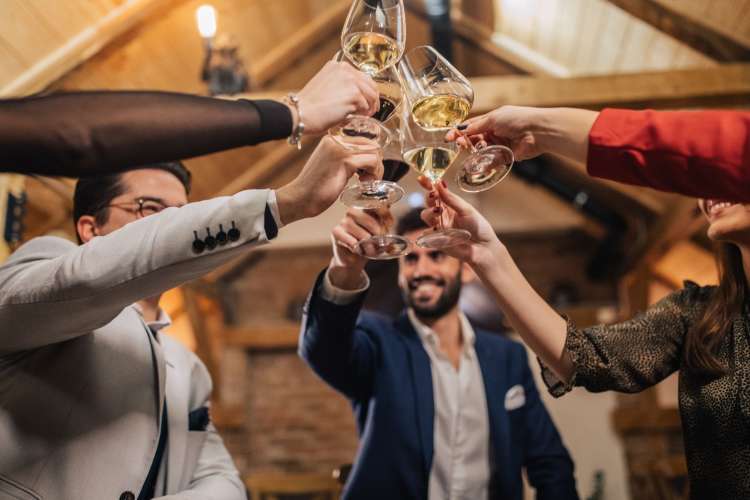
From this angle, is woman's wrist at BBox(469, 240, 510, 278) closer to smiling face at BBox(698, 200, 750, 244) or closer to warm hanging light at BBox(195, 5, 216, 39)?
smiling face at BBox(698, 200, 750, 244)

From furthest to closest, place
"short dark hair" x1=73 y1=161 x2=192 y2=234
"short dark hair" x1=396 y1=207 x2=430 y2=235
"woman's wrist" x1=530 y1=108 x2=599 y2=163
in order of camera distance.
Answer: "short dark hair" x1=396 y1=207 x2=430 y2=235
"short dark hair" x1=73 y1=161 x2=192 y2=234
"woman's wrist" x1=530 y1=108 x2=599 y2=163

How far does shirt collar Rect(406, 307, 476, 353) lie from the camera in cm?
204

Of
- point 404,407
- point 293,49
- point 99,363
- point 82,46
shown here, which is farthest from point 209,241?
point 293,49

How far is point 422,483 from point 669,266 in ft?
15.8

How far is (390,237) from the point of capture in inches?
49.8

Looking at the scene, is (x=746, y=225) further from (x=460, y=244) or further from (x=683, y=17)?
(x=683, y=17)

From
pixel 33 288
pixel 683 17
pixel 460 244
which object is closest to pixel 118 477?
pixel 33 288

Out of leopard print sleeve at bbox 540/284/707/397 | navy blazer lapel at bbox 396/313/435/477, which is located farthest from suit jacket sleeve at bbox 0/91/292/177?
navy blazer lapel at bbox 396/313/435/477

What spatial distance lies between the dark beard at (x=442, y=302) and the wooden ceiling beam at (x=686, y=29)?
225 cm

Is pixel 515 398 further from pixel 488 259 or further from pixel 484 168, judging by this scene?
pixel 484 168

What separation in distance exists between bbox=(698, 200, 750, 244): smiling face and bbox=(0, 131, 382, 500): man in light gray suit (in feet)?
2.40

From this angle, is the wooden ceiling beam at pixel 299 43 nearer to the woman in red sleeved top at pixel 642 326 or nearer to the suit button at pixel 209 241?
the woman in red sleeved top at pixel 642 326

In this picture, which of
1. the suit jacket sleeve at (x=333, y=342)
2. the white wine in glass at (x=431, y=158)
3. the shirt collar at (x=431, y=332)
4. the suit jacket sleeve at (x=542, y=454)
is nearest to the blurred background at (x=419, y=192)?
the shirt collar at (x=431, y=332)

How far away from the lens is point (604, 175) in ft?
3.37
